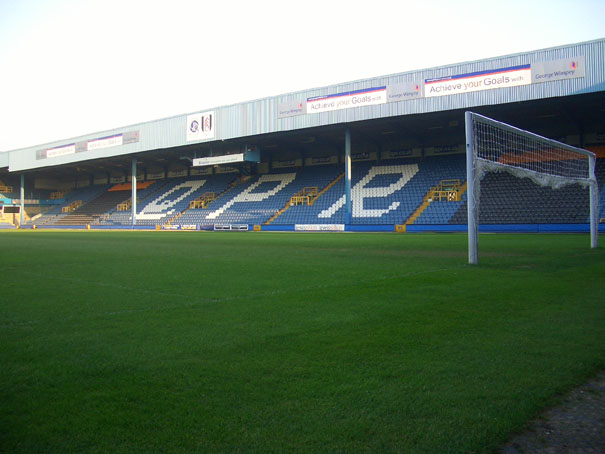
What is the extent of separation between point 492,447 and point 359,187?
3304cm

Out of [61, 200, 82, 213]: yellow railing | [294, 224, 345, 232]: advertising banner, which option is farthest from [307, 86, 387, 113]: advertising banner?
[61, 200, 82, 213]: yellow railing

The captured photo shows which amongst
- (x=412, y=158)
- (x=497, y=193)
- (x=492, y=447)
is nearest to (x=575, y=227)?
(x=497, y=193)

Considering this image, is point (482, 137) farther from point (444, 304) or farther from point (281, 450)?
point (281, 450)

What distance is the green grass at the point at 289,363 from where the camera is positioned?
2.32m

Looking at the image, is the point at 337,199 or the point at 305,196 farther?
the point at 305,196

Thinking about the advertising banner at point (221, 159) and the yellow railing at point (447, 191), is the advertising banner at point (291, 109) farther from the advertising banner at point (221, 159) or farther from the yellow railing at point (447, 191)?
the yellow railing at point (447, 191)

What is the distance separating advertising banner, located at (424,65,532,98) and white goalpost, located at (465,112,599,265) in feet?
25.1

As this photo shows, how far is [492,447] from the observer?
220 centimetres

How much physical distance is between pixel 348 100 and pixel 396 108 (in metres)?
3.28

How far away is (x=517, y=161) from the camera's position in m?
14.5

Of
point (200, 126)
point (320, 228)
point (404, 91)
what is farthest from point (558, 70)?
point (200, 126)

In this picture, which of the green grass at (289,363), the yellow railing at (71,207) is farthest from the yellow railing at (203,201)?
the green grass at (289,363)

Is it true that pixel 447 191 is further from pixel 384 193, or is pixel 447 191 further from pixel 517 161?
pixel 517 161

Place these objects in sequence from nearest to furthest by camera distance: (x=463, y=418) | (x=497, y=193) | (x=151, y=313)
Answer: (x=463, y=418)
(x=151, y=313)
(x=497, y=193)
